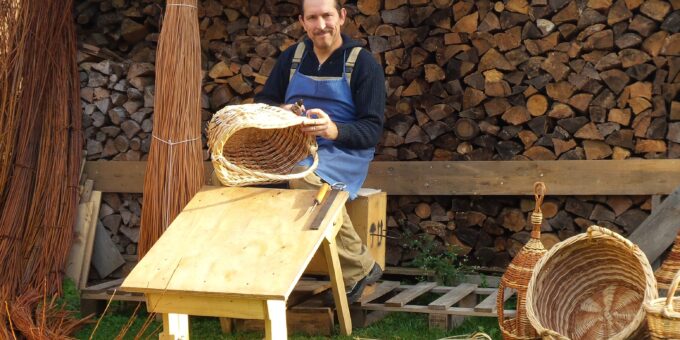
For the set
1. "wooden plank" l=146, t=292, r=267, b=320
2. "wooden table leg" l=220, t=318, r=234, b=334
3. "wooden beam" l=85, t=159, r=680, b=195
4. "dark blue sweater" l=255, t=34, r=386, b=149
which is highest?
"dark blue sweater" l=255, t=34, r=386, b=149

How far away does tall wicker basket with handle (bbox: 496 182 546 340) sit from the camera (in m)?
3.69

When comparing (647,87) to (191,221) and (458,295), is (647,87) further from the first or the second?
(191,221)

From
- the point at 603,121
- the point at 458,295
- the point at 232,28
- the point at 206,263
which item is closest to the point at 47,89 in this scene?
the point at 232,28

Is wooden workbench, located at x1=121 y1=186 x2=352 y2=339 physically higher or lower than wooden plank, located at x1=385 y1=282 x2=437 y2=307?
higher

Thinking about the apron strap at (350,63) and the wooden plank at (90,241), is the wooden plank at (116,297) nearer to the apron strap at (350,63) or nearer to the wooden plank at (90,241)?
the wooden plank at (90,241)

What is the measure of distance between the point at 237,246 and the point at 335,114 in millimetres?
1012

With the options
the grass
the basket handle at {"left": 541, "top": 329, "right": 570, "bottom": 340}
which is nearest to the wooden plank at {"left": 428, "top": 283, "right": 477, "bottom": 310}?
the grass

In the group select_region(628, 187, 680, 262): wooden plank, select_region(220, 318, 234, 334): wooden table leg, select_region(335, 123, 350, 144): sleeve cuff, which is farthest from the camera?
select_region(628, 187, 680, 262): wooden plank

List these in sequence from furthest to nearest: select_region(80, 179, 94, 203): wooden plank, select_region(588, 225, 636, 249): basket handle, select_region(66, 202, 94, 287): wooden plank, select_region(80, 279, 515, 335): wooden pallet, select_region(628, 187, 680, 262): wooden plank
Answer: select_region(80, 179, 94, 203): wooden plank → select_region(66, 202, 94, 287): wooden plank → select_region(628, 187, 680, 262): wooden plank → select_region(80, 279, 515, 335): wooden pallet → select_region(588, 225, 636, 249): basket handle

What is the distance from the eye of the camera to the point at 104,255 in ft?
17.6

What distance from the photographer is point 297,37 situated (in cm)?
527

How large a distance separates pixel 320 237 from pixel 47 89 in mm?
2215

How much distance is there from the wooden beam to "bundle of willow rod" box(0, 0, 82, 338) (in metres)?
0.55

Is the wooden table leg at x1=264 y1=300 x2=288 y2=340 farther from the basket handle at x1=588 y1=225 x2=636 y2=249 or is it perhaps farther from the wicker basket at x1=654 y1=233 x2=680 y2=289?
the wicker basket at x1=654 y1=233 x2=680 y2=289
